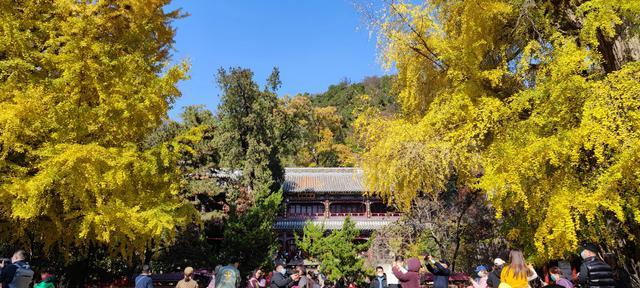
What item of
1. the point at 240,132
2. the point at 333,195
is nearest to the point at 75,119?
the point at 240,132

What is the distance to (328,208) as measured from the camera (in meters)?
28.5

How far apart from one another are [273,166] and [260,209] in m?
8.79

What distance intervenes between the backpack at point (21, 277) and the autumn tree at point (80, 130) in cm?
129

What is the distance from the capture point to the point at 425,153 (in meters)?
7.36

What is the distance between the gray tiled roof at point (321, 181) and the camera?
2853 centimetres

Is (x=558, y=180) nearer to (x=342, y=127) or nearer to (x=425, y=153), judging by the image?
(x=425, y=153)

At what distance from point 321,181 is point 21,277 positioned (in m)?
25.3

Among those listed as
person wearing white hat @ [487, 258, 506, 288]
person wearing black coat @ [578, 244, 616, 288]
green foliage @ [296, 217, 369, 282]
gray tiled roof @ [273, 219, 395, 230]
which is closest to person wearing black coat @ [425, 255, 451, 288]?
person wearing white hat @ [487, 258, 506, 288]

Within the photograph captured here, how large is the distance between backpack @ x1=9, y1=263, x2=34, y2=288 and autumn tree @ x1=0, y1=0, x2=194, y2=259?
1294 mm

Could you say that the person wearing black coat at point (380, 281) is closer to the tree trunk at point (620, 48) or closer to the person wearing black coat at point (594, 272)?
the person wearing black coat at point (594, 272)

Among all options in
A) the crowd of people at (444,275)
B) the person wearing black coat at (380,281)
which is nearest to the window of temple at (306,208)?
the crowd of people at (444,275)

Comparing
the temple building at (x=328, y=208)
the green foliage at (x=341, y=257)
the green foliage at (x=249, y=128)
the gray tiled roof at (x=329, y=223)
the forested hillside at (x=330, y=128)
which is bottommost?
the green foliage at (x=341, y=257)

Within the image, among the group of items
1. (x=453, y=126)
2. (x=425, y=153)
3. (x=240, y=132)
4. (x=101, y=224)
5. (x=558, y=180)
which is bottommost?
(x=101, y=224)

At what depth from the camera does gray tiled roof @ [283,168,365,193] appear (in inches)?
1123
